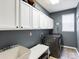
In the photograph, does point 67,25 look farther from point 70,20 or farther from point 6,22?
point 6,22

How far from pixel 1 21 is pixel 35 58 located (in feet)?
3.53

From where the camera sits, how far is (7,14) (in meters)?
1.09

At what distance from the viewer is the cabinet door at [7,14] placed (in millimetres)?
1005

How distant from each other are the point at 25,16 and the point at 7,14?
0.50 meters

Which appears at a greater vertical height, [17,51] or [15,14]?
[15,14]

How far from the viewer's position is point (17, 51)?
1.39 metres

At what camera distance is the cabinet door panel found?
4.70ft

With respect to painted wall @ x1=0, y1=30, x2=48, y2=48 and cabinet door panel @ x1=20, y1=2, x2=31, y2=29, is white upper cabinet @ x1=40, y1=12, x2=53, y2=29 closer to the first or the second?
painted wall @ x1=0, y1=30, x2=48, y2=48

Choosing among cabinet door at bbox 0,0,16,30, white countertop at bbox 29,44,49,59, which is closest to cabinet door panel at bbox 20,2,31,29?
cabinet door at bbox 0,0,16,30

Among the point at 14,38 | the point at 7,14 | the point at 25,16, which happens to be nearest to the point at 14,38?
the point at 14,38

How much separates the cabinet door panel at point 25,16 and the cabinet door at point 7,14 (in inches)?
9.1

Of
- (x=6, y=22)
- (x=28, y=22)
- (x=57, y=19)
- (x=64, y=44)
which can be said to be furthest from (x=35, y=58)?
(x=57, y=19)

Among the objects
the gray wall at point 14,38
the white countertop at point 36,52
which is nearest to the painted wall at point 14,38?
the gray wall at point 14,38

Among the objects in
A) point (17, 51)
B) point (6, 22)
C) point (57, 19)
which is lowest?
point (17, 51)
